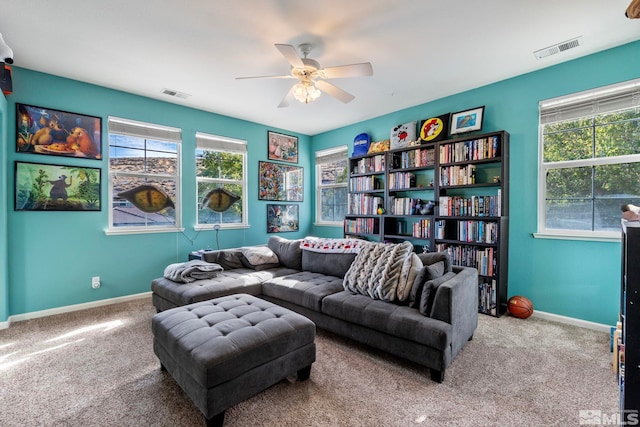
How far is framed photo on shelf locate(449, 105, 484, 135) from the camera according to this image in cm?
347

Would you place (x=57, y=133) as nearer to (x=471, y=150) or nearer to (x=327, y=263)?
(x=327, y=263)

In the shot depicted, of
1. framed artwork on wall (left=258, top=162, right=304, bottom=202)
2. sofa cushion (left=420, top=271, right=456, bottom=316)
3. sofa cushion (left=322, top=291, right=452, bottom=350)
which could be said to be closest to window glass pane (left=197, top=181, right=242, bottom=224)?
framed artwork on wall (left=258, top=162, right=304, bottom=202)

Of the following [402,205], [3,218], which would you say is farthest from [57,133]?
[402,205]

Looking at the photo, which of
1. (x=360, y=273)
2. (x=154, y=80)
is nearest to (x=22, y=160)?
(x=154, y=80)

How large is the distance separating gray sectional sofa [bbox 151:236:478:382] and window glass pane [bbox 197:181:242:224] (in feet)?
4.37

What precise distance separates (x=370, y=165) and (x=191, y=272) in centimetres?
298

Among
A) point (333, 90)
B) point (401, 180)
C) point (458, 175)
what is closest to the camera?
point (333, 90)

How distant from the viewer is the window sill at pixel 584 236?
9.04 ft

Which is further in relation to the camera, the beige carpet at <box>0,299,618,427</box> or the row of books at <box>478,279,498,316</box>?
the row of books at <box>478,279,498,316</box>

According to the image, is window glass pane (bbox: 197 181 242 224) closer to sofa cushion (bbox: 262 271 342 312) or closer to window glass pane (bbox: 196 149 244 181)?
window glass pane (bbox: 196 149 244 181)

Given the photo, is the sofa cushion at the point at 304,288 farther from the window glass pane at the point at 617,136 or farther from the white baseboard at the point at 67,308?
the window glass pane at the point at 617,136

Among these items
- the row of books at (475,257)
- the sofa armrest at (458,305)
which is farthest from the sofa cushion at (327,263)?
the row of books at (475,257)

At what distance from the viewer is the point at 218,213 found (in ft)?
15.2

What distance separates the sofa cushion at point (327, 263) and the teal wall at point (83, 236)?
5.76ft
